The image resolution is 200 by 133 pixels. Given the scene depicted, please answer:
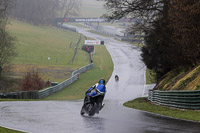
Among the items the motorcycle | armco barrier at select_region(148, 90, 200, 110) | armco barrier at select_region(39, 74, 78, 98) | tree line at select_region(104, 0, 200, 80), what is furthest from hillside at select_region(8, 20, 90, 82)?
the motorcycle

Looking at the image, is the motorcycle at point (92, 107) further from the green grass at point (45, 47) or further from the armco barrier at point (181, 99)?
the green grass at point (45, 47)

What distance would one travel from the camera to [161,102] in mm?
22031

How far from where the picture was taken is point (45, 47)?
308 ft

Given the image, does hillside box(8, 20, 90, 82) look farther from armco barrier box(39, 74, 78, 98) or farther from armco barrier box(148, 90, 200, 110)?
armco barrier box(148, 90, 200, 110)

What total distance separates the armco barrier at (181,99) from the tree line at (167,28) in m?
3.17

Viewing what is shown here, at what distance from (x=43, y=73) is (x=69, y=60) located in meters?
18.1

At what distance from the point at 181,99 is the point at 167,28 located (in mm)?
13146

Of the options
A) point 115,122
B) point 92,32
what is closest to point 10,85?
point 115,122

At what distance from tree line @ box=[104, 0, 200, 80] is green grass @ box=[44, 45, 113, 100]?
9.63 meters

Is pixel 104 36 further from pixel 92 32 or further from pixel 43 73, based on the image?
pixel 43 73

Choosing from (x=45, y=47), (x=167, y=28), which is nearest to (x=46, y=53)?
(x=45, y=47)

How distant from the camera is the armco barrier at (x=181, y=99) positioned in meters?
16.7

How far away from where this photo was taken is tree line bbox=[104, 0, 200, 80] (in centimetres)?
2306

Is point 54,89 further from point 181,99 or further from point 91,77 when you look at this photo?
point 181,99
